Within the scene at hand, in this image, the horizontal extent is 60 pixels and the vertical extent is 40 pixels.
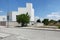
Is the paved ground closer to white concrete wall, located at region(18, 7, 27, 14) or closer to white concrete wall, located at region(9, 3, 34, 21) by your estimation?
white concrete wall, located at region(9, 3, 34, 21)

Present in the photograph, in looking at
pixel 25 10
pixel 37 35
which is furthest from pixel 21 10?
pixel 37 35

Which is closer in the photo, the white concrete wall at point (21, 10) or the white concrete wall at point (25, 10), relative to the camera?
the white concrete wall at point (25, 10)

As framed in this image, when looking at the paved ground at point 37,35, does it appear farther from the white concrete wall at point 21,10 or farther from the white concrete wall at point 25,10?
the white concrete wall at point 21,10

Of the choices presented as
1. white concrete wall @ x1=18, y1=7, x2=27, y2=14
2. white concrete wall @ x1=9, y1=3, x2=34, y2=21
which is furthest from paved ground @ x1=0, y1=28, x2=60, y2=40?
white concrete wall @ x1=18, y1=7, x2=27, y2=14

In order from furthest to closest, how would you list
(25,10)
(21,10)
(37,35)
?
(21,10)
(25,10)
(37,35)

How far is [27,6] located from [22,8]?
3.54 meters

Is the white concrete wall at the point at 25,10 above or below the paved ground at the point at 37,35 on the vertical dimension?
above

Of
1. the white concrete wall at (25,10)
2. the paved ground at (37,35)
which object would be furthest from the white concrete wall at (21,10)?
the paved ground at (37,35)

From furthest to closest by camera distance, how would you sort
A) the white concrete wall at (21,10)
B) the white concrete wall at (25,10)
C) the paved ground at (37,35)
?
the white concrete wall at (21,10) → the white concrete wall at (25,10) → the paved ground at (37,35)

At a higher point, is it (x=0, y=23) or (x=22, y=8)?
(x=22, y=8)

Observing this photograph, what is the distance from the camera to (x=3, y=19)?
112812 millimetres

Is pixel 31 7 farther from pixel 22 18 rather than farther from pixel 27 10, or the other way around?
pixel 22 18

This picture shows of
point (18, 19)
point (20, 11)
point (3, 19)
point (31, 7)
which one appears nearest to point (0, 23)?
point (3, 19)

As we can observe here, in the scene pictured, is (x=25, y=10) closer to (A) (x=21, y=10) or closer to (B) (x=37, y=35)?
(A) (x=21, y=10)
